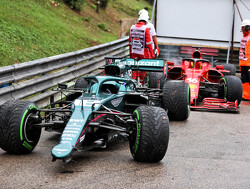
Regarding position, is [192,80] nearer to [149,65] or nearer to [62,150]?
[149,65]

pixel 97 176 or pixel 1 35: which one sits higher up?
pixel 1 35

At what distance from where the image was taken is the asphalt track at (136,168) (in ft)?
15.8

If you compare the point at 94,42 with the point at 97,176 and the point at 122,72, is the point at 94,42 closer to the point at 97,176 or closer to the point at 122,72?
the point at 122,72

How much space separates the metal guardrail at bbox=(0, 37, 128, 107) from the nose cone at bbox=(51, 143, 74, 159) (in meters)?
2.72

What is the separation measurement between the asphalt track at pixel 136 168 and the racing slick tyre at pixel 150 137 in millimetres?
134

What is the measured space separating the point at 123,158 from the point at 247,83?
760 centimetres

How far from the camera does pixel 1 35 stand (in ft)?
42.4

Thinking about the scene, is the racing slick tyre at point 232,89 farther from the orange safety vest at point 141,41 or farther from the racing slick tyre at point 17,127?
the racing slick tyre at point 17,127

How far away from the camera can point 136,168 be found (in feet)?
17.7

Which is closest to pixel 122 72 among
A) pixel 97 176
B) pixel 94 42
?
pixel 97 176

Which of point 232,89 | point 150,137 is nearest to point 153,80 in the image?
point 232,89

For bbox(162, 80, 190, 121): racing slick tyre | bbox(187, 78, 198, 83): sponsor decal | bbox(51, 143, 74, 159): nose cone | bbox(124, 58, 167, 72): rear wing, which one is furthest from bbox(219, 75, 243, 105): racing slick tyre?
bbox(51, 143, 74, 159): nose cone

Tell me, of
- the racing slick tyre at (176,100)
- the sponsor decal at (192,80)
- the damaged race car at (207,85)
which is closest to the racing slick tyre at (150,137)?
the racing slick tyre at (176,100)

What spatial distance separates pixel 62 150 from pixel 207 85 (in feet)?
22.9
